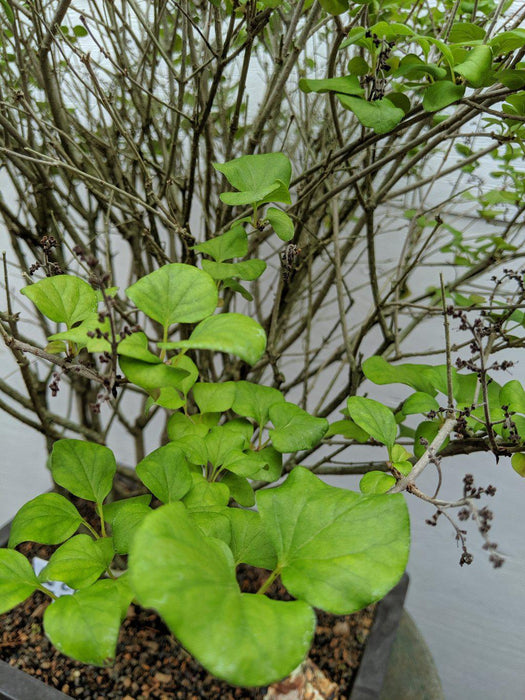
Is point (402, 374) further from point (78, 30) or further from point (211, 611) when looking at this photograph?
point (78, 30)

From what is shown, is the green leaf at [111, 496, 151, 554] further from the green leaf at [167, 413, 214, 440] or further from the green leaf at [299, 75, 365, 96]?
the green leaf at [299, 75, 365, 96]

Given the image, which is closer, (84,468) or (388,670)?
(84,468)

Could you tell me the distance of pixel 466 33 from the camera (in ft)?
1.15

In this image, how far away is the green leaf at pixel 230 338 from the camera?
231 mm

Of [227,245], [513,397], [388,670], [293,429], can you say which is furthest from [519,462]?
[388,670]

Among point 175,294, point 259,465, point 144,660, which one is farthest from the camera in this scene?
point 144,660

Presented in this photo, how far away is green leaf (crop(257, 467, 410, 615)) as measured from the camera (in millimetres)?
229

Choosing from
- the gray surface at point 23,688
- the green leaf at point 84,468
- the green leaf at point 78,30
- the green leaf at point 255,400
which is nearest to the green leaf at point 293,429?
the green leaf at point 255,400

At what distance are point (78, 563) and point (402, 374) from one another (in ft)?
0.94

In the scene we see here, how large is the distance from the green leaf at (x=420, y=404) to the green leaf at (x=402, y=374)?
0.02 m

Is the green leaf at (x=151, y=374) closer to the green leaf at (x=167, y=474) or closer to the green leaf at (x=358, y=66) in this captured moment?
the green leaf at (x=167, y=474)

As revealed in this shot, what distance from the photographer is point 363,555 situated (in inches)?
9.4

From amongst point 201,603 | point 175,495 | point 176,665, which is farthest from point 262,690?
point 201,603

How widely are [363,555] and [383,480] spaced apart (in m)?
0.12
